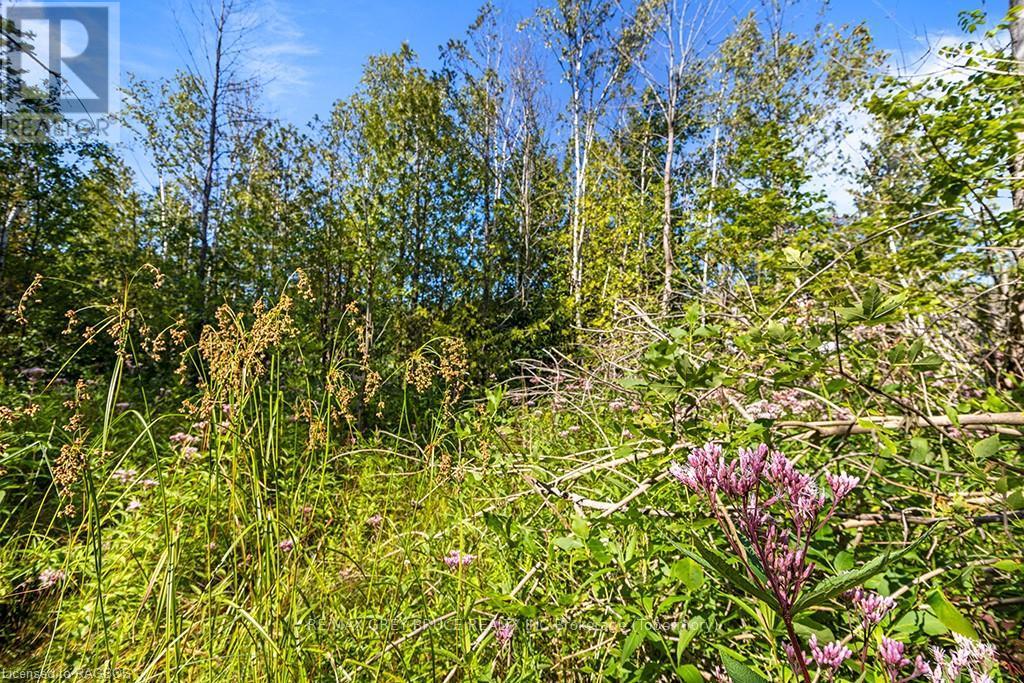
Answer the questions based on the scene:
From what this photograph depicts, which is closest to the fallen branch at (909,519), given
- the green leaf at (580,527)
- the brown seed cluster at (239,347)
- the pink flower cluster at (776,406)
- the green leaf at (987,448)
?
the green leaf at (987,448)

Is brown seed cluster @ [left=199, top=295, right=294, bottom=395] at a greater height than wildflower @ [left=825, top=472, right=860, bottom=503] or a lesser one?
greater

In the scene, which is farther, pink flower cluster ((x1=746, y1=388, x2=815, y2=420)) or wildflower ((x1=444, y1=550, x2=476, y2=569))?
pink flower cluster ((x1=746, y1=388, x2=815, y2=420))

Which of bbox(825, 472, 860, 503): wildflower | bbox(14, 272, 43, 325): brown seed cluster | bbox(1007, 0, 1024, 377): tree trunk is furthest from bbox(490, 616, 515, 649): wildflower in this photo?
bbox(1007, 0, 1024, 377): tree trunk

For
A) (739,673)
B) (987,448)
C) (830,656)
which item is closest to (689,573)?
(830,656)

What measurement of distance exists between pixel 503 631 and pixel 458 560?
229 mm

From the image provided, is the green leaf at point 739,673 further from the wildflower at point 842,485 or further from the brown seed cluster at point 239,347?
the brown seed cluster at point 239,347

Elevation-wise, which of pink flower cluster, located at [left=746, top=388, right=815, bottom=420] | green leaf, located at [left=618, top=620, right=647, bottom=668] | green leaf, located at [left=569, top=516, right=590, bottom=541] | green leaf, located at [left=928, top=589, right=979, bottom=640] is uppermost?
pink flower cluster, located at [left=746, top=388, right=815, bottom=420]

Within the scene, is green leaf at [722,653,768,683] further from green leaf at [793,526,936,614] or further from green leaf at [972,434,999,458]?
green leaf at [972,434,999,458]

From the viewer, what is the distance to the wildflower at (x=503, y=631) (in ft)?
3.38

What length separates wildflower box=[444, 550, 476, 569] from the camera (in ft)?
3.81

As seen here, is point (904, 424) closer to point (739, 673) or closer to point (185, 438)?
point (739, 673)

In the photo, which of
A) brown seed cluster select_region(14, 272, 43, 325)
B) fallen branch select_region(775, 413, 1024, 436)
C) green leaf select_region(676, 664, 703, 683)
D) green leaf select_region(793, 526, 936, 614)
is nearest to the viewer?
green leaf select_region(793, 526, 936, 614)

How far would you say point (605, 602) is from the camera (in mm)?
1062

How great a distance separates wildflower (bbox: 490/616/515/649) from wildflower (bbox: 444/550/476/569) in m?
0.16
